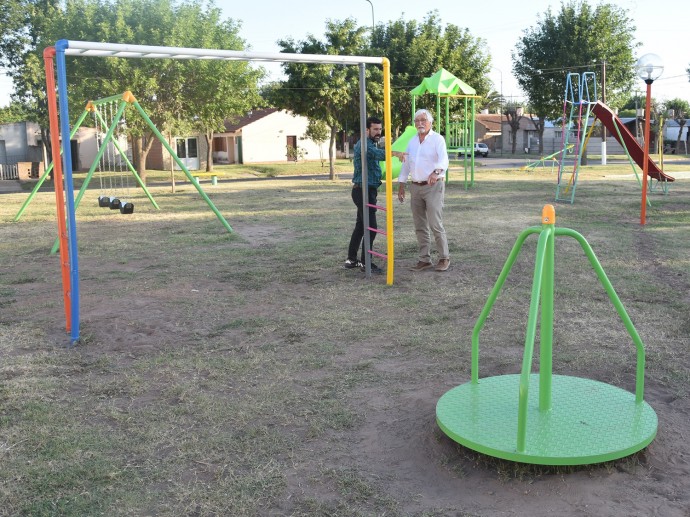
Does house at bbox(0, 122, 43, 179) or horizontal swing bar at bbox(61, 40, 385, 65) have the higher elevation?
house at bbox(0, 122, 43, 179)

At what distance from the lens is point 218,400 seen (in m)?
4.02

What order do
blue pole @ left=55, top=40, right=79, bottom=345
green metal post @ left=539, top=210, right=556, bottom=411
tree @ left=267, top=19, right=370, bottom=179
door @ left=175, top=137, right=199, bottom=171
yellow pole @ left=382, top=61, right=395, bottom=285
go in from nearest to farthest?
green metal post @ left=539, top=210, right=556, bottom=411 → blue pole @ left=55, top=40, right=79, bottom=345 → yellow pole @ left=382, top=61, right=395, bottom=285 → tree @ left=267, top=19, right=370, bottom=179 → door @ left=175, top=137, right=199, bottom=171

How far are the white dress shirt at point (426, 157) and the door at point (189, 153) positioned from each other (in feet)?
112

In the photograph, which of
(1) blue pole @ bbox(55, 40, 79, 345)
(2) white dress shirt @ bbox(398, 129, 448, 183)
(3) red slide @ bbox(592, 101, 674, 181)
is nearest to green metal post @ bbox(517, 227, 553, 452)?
(1) blue pole @ bbox(55, 40, 79, 345)

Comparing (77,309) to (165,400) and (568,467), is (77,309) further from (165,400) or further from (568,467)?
(568,467)

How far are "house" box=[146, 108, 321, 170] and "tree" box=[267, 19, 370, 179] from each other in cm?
1520

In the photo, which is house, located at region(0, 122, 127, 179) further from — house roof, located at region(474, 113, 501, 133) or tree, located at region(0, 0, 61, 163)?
house roof, located at region(474, 113, 501, 133)

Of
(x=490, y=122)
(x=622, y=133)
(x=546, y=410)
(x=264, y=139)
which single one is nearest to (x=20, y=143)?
(x=264, y=139)

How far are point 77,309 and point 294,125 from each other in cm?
4146

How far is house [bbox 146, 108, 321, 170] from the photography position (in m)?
42.4

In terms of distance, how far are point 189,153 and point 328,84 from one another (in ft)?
61.7

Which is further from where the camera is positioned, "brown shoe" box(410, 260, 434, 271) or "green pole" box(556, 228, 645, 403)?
"brown shoe" box(410, 260, 434, 271)

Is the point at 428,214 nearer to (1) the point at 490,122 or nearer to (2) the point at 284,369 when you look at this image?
(2) the point at 284,369

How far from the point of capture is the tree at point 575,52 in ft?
113
